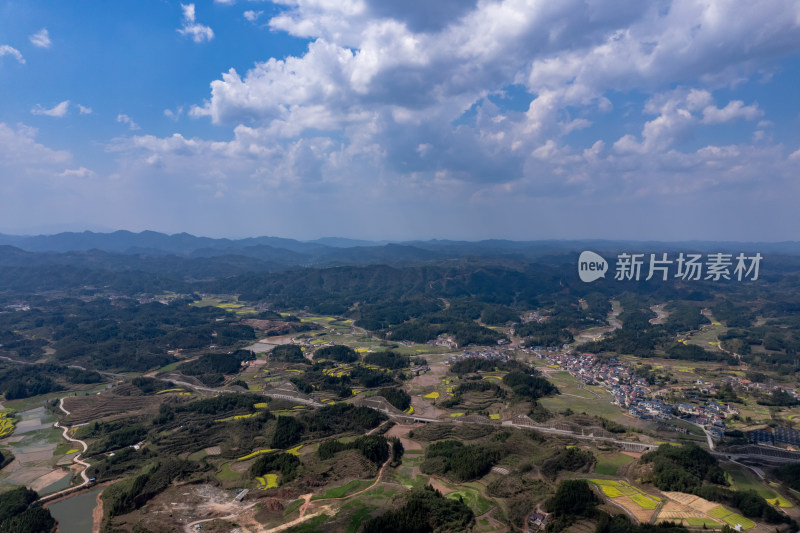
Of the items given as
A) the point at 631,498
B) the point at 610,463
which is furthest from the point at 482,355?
the point at 631,498

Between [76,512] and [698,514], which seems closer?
[698,514]

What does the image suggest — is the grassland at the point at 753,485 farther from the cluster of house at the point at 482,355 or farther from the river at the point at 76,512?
the river at the point at 76,512

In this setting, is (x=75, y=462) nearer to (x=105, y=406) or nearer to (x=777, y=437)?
(x=105, y=406)

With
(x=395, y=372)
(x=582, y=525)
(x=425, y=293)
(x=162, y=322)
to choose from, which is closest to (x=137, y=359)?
(x=162, y=322)

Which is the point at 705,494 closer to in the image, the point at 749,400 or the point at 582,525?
the point at 582,525

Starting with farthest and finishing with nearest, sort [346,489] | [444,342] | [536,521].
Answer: [444,342], [346,489], [536,521]

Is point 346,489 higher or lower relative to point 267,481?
higher

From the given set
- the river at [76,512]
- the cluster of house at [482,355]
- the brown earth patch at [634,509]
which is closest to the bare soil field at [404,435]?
the brown earth patch at [634,509]
